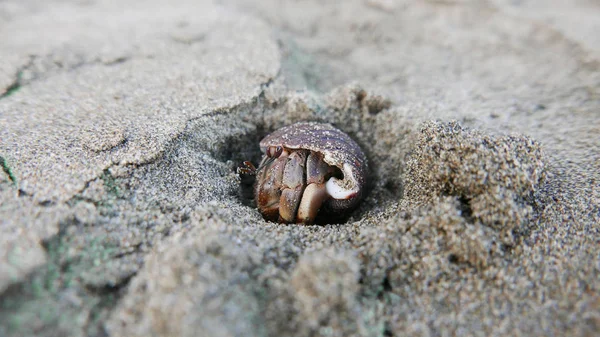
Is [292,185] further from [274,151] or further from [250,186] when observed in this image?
[250,186]

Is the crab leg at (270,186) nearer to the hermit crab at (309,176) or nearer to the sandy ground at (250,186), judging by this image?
the hermit crab at (309,176)

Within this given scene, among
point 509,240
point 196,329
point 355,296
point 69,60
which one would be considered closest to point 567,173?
point 509,240

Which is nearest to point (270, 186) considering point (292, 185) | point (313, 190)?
point (292, 185)

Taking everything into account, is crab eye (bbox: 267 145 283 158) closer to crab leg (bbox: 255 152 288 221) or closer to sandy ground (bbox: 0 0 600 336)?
crab leg (bbox: 255 152 288 221)

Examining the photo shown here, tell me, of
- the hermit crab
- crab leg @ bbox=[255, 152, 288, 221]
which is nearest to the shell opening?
the hermit crab

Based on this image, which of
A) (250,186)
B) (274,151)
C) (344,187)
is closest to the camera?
(344,187)

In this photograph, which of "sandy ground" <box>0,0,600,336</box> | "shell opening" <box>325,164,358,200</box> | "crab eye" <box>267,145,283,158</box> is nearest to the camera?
"sandy ground" <box>0,0,600,336</box>
